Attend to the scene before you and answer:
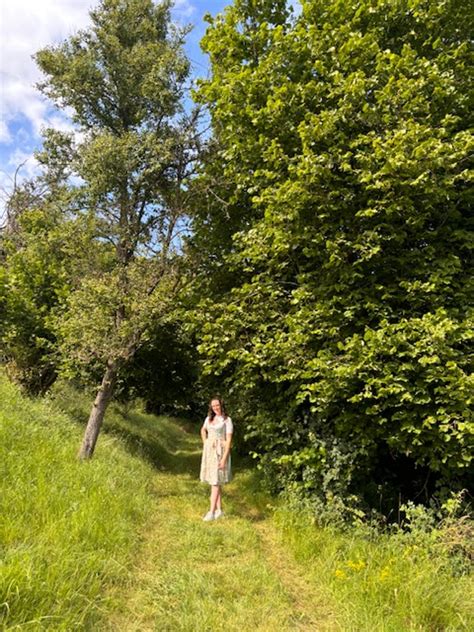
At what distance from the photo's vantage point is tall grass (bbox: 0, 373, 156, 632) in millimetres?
2895

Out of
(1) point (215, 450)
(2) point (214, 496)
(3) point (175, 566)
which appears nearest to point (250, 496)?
(2) point (214, 496)

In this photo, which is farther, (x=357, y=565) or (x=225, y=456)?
(x=225, y=456)

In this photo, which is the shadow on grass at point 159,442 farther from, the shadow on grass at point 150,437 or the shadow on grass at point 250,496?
the shadow on grass at point 250,496

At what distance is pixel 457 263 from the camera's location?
5781mm

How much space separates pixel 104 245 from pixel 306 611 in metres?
6.98

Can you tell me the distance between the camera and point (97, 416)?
7.69 metres

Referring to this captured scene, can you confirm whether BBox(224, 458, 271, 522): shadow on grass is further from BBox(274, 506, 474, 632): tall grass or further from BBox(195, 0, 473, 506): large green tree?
BBox(274, 506, 474, 632): tall grass

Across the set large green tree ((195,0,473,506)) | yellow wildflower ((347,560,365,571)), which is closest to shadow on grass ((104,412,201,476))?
large green tree ((195,0,473,506))

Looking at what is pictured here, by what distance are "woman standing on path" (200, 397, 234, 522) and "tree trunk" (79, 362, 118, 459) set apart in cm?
221

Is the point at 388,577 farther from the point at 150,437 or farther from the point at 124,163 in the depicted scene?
the point at 150,437

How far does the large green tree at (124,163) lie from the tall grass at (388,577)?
15.1 feet

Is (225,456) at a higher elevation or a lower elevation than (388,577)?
higher

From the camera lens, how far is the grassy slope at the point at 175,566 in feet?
10.5

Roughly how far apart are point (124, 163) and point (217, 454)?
18.1ft
